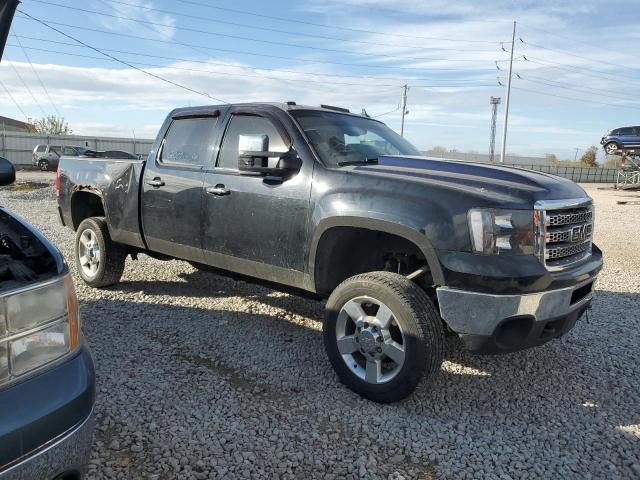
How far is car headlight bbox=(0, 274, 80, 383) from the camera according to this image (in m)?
1.74

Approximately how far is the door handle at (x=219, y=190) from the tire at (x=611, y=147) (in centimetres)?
3182

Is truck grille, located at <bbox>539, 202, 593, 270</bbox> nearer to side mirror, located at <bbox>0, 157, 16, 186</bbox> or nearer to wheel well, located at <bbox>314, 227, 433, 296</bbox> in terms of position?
wheel well, located at <bbox>314, 227, 433, 296</bbox>

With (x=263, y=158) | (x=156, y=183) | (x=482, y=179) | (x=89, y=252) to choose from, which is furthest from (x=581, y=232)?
(x=89, y=252)

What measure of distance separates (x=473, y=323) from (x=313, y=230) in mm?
1276

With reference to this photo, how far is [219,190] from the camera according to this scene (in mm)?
4395

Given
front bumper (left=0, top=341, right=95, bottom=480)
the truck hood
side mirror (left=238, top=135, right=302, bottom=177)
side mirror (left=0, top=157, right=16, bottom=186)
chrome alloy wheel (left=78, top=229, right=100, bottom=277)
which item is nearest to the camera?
front bumper (left=0, top=341, right=95, bottom=480)

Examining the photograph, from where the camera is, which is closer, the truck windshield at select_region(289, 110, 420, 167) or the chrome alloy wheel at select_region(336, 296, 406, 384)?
the chrome alloy wheel at select_region(336, 296, 406, 384)

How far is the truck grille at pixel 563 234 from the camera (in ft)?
10.5

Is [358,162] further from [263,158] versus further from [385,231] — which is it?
[385,231]

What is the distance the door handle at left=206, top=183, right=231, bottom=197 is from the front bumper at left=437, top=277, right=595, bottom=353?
Answer: 6.58ft

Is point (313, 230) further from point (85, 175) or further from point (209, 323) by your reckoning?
point (85, 175)

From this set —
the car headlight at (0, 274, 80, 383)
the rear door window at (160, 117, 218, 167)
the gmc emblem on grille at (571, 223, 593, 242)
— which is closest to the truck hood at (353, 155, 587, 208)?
the gmc emblem on grille at (571, 223, 593, 242)

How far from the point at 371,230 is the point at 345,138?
3.33 ft

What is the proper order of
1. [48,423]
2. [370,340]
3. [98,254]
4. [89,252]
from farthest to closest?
[89,252]
[98,254]
[370,340]
[48,423]
